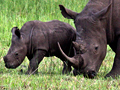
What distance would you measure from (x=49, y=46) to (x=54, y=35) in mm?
237

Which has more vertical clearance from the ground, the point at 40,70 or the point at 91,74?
the point at 91,74

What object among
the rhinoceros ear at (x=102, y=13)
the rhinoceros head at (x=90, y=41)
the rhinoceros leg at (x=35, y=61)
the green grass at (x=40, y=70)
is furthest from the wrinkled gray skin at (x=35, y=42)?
the rhinoceros ear at (x=102, y=13)

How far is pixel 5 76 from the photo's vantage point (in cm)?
554

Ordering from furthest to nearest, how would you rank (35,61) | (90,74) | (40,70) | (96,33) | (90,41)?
1. (40,70)
2. (35,61)
3. (96,33)
4. (90,41)
5. (90,74)

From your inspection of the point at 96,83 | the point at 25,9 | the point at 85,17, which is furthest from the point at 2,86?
the point at 25,9

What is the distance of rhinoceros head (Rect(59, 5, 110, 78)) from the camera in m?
5.60

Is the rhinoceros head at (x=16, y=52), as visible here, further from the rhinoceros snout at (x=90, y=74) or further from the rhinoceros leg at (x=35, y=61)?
the rhinoceros snout at (x=90, y=74)

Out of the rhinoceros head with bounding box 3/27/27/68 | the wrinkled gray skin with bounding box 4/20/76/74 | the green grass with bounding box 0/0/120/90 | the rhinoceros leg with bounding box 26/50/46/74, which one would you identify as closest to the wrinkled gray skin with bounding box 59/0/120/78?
the green grass with bounding box 0/0/120/90

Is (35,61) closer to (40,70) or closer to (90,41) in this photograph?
(40,70)

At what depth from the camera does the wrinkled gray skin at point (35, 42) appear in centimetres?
598

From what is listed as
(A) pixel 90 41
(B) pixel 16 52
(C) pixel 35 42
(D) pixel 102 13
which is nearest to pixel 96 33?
(A) pixel 90 41

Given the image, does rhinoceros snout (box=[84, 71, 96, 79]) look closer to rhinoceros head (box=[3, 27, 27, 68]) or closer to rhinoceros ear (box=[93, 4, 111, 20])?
rhinoceros ear (box=[93, 4, 111, 20])

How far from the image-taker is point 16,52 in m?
5.96

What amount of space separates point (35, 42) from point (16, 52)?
391 millimetres
